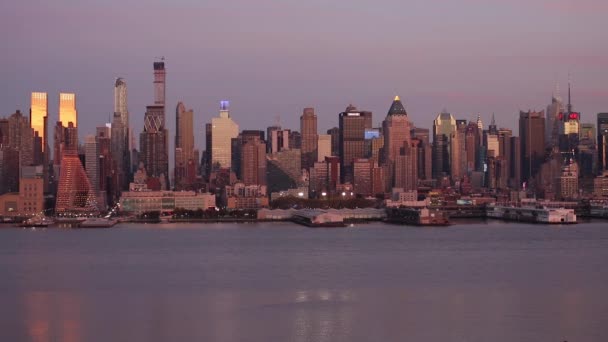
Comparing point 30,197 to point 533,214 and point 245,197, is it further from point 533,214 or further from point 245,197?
point 533,214

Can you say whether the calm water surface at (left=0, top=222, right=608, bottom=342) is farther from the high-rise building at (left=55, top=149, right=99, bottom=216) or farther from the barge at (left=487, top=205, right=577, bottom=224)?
the high-rise building at (left=55, top=149, right=99, bottom=216)

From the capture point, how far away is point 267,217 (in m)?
56.7

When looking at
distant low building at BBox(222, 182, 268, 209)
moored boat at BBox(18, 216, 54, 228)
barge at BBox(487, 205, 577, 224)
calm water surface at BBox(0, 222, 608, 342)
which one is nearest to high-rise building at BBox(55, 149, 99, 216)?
moored boat at BBox(18, 216, 54, 228)

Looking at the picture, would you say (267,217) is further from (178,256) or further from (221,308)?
(221,308)

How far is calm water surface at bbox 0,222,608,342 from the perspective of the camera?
51.9 feet

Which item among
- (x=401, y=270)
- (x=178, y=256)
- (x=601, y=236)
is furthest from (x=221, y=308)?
(x=601, y=236)

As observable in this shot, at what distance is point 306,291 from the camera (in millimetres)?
20047

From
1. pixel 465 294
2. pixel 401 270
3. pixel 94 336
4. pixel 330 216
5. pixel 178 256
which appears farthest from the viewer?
pixel 330 216

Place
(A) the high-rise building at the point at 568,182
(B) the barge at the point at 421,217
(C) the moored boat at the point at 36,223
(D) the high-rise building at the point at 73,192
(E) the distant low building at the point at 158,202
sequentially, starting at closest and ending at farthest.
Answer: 1. (B) the barge at the point at 421,217
2. (C) the moored boat at the point at 36,223
3. (D) the high-rise building at the point at 73,192
4. (E) the distant low building at the point at 158,202
5. (A) the high-rise building at the point at 568,182

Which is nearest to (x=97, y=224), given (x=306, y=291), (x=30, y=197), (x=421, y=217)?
(x=30, y=197)

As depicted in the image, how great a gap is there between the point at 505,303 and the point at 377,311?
8.07 feet

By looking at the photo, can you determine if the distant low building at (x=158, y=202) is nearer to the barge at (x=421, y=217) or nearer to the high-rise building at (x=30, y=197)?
the high-rise building at (x=30, y=197)

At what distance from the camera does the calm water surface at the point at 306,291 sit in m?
15.8

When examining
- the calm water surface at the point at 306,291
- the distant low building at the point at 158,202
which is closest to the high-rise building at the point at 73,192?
the distant low building at the point at 158,202
